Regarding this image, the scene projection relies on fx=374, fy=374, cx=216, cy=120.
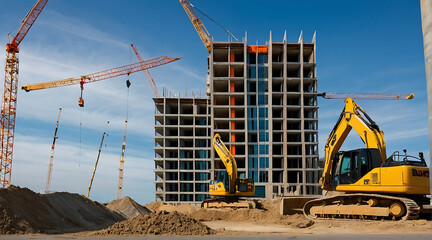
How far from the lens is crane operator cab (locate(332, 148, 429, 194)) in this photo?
58.1 feet

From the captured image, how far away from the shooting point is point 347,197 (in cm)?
2045

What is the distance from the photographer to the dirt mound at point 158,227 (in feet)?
51.5

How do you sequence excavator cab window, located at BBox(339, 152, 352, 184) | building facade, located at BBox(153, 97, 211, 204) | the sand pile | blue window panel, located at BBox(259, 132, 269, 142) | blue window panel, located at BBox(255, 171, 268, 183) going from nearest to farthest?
1. excavator cab window, located at BBox(339, 152, 352, 184)
2. the sand pile
3. blue window panel, located at BBox(255, 171, 268, 183)
4. blue window panel, located at BBox(259, 132, 269, 142)
5. building facade, located at BBox(153, 97, 211, 204)

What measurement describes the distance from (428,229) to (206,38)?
249 feet

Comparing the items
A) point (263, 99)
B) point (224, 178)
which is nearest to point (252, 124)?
point (263, 99)

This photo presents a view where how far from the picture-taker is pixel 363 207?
1934 cm

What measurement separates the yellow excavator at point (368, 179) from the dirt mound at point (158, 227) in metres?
8.20

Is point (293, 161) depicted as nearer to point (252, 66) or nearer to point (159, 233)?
point (252, 66)

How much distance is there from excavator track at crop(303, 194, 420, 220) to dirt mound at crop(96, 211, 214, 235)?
8026 millimetres

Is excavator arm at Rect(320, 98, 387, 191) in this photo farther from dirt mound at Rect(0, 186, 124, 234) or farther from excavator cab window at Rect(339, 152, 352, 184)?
dirt mound at Rect(0, 186, 124, 234)

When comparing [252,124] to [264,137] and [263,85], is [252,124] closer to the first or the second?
[264,137]

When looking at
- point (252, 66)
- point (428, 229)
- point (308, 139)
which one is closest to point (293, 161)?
point (308, 139)

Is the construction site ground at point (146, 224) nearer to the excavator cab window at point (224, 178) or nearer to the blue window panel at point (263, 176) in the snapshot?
the excavator cab window at point (224, 178)

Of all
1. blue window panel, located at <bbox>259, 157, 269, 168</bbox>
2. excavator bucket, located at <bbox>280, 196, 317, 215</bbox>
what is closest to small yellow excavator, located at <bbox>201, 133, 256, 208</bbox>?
excavator bucket, located at <bbox>280, 196, 317, 215</bbox>
